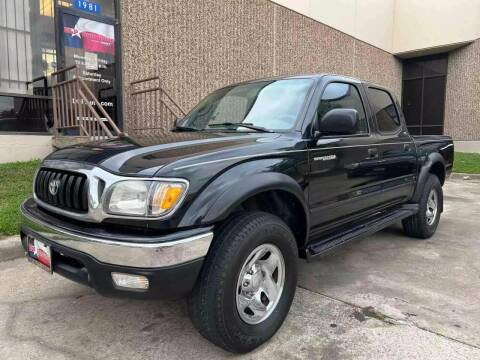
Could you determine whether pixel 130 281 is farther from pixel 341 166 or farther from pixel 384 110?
pixel 384 110

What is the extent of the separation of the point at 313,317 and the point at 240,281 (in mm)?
832

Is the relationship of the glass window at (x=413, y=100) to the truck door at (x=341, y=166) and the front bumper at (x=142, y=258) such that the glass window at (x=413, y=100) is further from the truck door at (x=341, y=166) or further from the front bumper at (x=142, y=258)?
the front bumper at (x=142, y=258)

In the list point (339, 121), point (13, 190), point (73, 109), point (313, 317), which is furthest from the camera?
point (73, 109)

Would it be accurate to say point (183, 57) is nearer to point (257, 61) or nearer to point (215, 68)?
point (215, 68)

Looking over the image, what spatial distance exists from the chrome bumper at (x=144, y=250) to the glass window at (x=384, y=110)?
8.82 feet

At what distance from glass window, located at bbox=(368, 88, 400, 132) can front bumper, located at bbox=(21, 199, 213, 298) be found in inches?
106

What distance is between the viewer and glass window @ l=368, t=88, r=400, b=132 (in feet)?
13.5

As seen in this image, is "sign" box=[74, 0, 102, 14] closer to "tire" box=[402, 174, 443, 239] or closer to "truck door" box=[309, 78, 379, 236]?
"truck door" box=[309, 78, 379, 236]

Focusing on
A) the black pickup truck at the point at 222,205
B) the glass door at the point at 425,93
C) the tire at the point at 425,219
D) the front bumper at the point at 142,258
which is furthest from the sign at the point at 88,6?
the glass door at the point at 425,93

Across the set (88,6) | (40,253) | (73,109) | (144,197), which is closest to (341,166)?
(144,197)

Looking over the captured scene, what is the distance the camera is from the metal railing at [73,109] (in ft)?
22.4

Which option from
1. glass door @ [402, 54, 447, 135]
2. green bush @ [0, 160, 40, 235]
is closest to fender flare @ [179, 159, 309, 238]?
green bush @ [0, 160, 40, 235]

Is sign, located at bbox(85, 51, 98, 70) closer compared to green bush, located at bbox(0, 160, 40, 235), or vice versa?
green bush, located at bbox(0, 160, 40, 235)

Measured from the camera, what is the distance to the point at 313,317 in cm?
288
